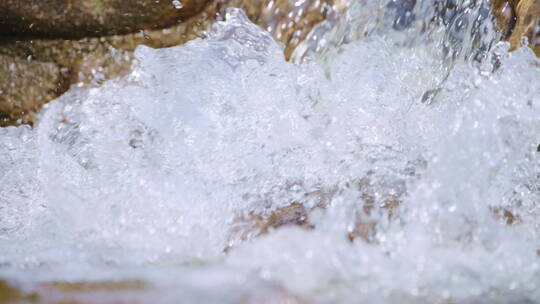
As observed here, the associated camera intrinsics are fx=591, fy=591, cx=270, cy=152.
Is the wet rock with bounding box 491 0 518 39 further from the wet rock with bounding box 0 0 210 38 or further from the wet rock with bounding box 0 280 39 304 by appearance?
the wet rock with bounding box 0 280 39 304

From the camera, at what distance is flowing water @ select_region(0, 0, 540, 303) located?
1.27m

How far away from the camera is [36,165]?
2.46m

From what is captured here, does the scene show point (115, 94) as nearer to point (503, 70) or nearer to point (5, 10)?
point (5, 10)

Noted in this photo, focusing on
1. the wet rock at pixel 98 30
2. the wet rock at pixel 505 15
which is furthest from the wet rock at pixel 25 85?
the wet rock at pixel 505 15

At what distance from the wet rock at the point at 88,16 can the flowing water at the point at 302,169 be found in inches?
5.4

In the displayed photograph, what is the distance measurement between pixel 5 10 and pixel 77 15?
28cm

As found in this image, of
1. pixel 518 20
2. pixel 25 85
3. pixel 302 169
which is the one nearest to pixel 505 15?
pixel 518 20

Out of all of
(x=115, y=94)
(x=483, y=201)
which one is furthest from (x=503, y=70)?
(x=115, y=94)

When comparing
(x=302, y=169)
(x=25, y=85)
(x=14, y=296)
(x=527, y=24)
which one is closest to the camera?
(x=14, y=296)

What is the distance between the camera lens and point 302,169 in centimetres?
214

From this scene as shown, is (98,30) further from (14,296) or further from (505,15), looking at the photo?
(505,15)

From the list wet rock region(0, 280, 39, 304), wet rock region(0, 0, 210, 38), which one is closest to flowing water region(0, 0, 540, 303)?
wet rock region(0, 280, 39, 304)

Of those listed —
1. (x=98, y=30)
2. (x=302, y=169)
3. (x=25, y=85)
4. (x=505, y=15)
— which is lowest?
(x=25, y=85)

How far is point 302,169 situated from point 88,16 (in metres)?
1.14
